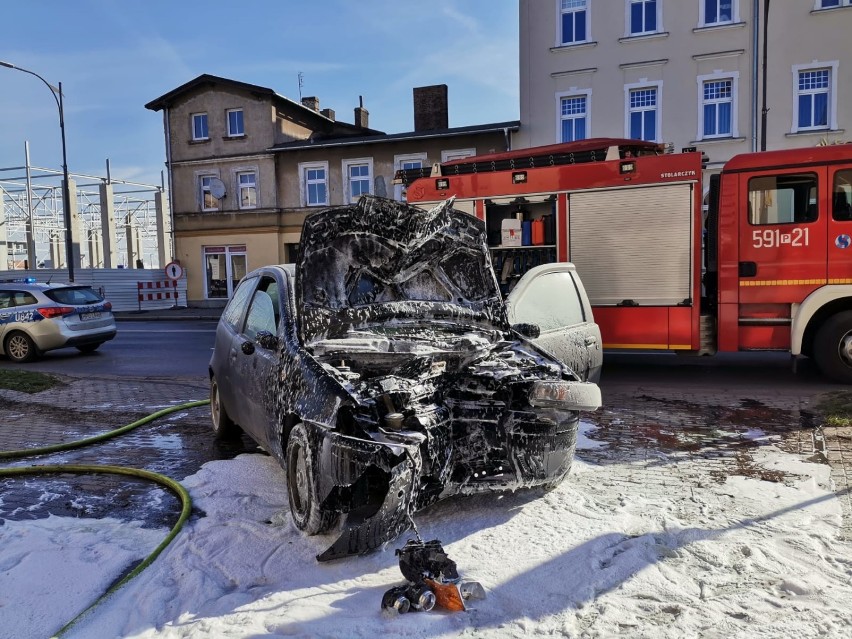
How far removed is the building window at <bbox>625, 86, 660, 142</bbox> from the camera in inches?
899

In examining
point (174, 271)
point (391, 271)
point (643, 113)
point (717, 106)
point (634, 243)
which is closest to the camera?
point (391, 271)

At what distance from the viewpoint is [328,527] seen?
3832 millimetres

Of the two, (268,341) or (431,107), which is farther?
(431,107)

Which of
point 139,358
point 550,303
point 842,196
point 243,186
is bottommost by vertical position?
point 139,358

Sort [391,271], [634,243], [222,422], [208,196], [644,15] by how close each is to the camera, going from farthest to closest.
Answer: [208,196]
[644,15]
[634,243]
[222,422]
[391,271]

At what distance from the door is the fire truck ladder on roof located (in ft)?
5.45

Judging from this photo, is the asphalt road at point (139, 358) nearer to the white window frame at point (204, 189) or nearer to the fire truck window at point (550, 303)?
the fire truck window at point (550, 303)

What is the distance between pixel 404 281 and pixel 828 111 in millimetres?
20969

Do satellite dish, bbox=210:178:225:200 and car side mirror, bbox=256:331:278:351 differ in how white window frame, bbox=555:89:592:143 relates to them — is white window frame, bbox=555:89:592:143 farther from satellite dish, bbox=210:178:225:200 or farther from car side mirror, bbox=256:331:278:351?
car side mirror, bbox=256:331:278:351

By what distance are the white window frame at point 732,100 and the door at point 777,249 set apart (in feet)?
47.7

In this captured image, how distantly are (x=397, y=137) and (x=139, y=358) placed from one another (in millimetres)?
16410

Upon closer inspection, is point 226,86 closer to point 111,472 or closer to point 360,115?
point 360,115

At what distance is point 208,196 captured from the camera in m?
31.2

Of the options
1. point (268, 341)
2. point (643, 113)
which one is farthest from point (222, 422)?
point (643, 113)
